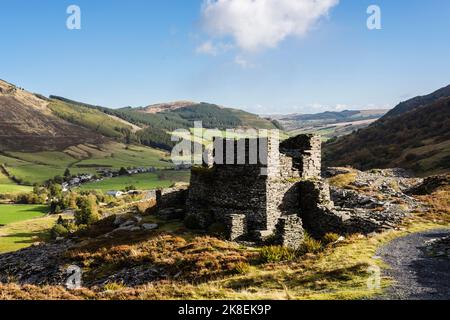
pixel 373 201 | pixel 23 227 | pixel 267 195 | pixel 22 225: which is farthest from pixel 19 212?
pixel 373 201

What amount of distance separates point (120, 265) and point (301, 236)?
36.4 feet

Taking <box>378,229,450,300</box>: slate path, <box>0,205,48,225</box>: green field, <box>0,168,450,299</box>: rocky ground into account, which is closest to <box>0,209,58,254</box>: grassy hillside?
<box>0,205,48,225</box>: green field

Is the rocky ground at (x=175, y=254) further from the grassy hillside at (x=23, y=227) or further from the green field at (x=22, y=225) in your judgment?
the green field at (x=22, y=225)

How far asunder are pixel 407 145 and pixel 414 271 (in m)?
90.4

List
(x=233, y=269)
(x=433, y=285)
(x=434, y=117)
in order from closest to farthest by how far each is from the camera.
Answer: (x=433, y=285) → (x=233, y=269) → (x=434, y=117)

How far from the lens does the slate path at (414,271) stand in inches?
507

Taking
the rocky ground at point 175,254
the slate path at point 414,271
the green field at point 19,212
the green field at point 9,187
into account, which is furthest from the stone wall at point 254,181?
the green field at point 9,187

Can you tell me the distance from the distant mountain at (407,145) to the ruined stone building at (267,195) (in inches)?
1686

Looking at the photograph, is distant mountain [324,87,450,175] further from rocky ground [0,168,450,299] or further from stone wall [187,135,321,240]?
stone wall [187,135,321,240]

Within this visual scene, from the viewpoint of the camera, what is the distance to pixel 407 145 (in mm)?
97125

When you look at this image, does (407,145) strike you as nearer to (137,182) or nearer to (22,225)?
(22,225)

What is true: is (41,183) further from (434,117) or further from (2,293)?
(2,293)
